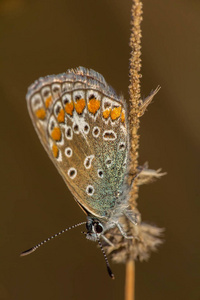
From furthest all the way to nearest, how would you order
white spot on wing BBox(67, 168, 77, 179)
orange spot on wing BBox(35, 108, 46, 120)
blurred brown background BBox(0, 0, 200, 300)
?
blurred brown background BBox(0, 0, 200, 300) → white spot on wing BBox(67, 168, 77, 179) → orange spot on wing BBox(35, 108, 46, 120)

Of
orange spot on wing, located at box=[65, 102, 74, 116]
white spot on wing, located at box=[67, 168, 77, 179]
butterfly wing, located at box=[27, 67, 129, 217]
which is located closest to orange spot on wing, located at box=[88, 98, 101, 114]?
butterfly wing, located at box=[27, 67, 129, 217]

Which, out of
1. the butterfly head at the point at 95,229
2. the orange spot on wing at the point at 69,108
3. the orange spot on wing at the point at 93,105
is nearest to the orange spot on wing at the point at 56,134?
the orange spot on wing at the point at 69,108

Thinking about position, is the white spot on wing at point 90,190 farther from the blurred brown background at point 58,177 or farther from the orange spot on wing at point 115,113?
the blurred brown background at point 58,177

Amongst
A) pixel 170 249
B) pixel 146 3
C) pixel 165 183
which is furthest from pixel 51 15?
pixel 170 249

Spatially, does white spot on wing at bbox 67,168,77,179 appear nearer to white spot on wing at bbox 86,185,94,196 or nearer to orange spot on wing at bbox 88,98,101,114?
white spot on wing at bbox 86,185,94,196

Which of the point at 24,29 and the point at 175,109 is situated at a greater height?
the point at 24,29

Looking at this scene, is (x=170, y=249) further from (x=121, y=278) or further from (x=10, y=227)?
(x=10, y=227)
